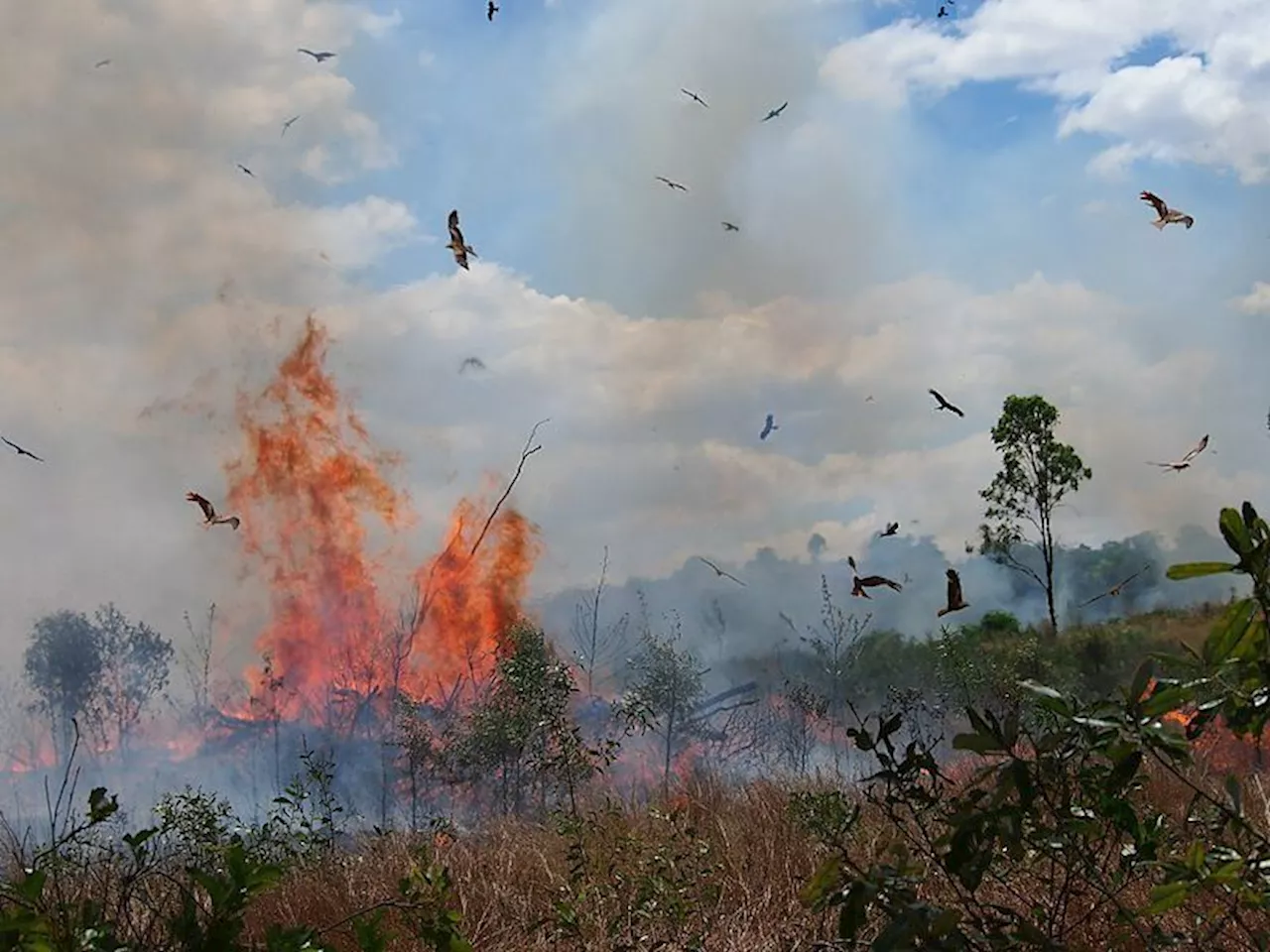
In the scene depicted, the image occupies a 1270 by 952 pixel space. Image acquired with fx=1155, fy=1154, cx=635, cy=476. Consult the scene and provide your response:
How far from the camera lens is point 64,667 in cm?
2253

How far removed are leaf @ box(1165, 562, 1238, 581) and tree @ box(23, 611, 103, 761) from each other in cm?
2402

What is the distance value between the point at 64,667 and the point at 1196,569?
958 inches

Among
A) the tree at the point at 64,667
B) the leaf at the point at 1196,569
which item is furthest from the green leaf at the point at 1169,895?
the tree at the point at 64,667

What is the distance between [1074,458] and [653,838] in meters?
17.7

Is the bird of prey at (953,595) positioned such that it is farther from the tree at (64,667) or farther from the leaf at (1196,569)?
the tree at (64,667)

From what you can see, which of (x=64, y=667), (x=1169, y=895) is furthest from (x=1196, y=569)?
(x=64, y=667)

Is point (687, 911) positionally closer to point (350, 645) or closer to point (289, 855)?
point (289, 855)

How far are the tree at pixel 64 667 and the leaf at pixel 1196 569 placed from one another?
78.8 ft

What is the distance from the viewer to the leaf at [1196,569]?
162cm

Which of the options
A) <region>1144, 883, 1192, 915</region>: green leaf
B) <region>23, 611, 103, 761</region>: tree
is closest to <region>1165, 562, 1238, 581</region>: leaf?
<region>1144, 883, 1192, 915</region>: green leaf

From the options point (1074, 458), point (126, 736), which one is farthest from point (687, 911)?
point (126, 736)

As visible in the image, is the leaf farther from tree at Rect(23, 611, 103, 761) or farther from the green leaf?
tree at Rect(23, 611, 103, 761)

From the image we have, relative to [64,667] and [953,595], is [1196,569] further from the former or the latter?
[64,667]

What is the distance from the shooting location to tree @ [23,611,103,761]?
22406mm
